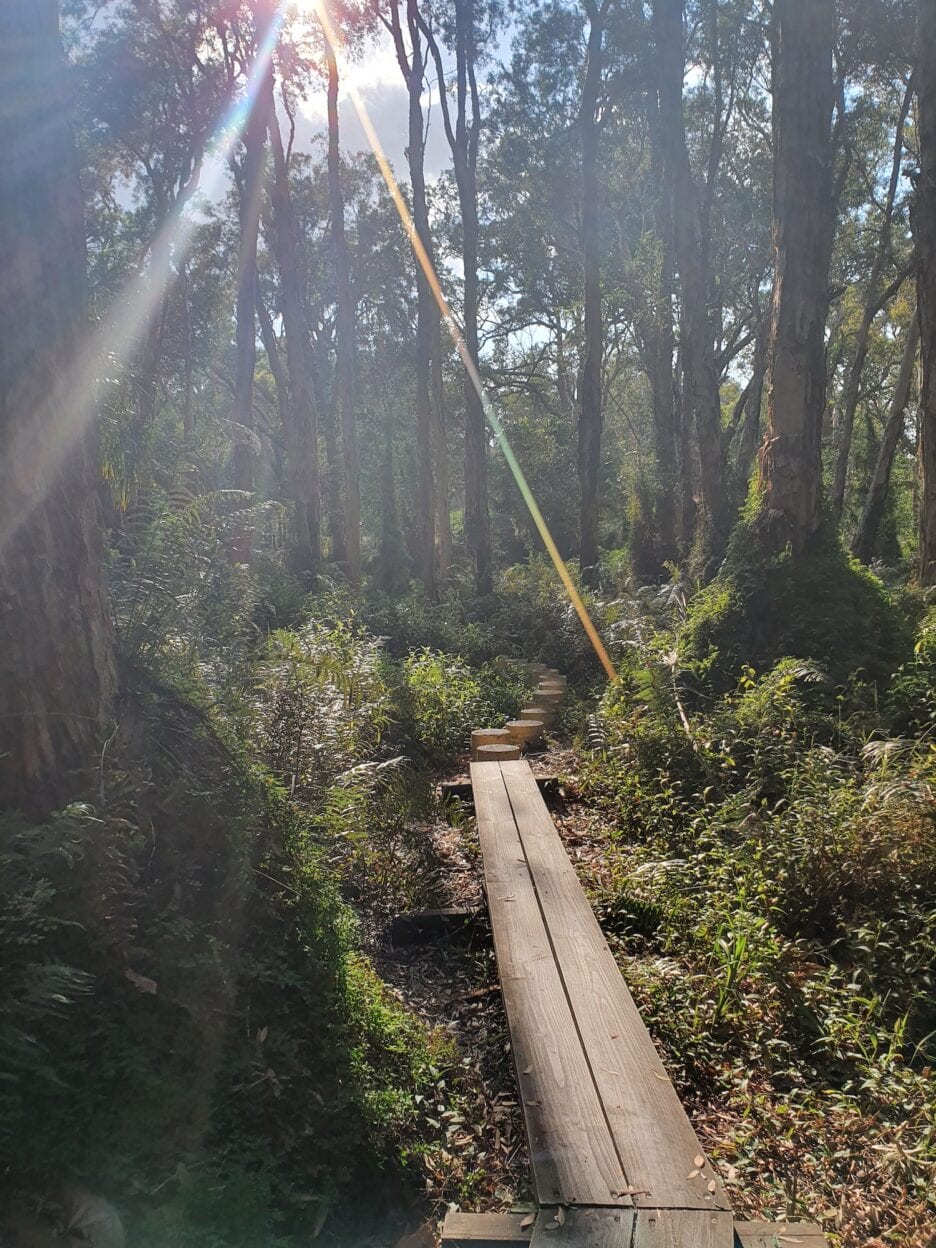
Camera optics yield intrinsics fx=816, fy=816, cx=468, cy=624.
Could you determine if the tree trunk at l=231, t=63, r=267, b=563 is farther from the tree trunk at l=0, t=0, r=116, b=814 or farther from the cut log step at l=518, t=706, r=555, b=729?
the tree trunk at l=0, t=0, r=116, b=814

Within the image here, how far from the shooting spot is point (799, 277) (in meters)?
8.48

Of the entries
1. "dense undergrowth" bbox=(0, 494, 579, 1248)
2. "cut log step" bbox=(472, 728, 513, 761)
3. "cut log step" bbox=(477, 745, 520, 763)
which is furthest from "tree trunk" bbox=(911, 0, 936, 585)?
"dense undergrowth" bbox=(0, 494, 579, 1248)

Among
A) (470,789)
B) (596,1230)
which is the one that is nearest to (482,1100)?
(596,1230)

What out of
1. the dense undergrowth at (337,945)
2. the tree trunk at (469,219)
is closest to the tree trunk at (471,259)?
the tree trunk at (469,219)

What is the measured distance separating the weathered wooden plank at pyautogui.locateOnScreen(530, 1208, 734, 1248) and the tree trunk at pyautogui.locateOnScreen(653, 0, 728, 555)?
33.5ft

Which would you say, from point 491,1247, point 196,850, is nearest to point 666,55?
point 196,850

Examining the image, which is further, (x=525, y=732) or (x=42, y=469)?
(x=525, y=732)

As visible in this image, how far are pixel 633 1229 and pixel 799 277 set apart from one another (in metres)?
8.71

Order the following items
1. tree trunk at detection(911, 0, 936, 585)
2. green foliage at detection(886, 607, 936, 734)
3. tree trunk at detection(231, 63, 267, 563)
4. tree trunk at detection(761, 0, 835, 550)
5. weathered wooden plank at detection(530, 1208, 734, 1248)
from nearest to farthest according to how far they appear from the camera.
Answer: weathered wooden plank at detection(530, 1208, 734, 1248) < green foliage at detection(886, 607, 936, 734) < tree trunk at detection(761, 0, 835, 550) < tree trunk at detection(911, 0, 936, 585) < tree trunk at detection(231, 63, 267, 563)

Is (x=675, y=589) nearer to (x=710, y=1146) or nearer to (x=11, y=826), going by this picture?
(x=710, y=1146)

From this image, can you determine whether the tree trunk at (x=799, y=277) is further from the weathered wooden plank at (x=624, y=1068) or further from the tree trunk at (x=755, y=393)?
the tree trunk at (x=755, y=393)

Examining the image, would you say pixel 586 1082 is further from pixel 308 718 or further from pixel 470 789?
pixel 470 789

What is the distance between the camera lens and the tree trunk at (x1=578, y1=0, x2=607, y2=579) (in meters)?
17.1

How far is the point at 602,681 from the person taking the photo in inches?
429
